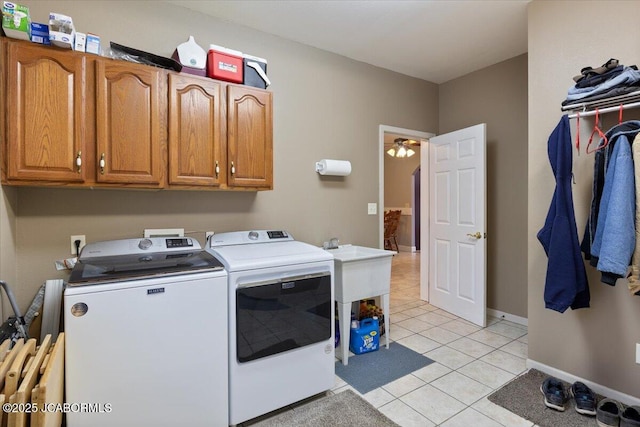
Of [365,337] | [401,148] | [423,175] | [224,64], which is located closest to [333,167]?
[224,64]

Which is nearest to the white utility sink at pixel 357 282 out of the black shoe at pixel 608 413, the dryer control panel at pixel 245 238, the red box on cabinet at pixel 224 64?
the dryer control panel at pixel 245 238

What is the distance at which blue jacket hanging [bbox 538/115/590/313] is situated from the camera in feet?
6.48

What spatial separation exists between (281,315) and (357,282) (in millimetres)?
865

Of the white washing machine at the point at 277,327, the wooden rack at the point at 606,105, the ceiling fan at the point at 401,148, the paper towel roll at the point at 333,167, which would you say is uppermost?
the ceiling fan at the point at 401,148

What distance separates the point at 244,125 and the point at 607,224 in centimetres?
220

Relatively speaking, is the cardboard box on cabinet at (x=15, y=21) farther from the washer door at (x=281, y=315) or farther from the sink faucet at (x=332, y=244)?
the sink faucet at (x=332, y=244)

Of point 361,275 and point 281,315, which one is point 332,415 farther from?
point 361,275

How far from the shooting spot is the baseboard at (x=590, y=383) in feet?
6.48

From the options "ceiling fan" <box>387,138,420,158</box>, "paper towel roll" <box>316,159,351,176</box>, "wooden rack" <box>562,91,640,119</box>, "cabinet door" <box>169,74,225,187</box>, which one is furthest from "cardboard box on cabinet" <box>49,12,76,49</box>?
"ceiling fan" <box>387,138,420,158</box>

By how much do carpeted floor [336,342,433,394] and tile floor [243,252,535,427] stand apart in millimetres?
56

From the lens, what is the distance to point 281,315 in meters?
1.92

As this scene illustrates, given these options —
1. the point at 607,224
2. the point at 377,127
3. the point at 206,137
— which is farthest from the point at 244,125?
the point at 607,224

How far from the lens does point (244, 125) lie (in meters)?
2.30

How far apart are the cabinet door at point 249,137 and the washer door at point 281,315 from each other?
807 mm
